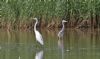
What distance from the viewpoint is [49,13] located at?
2841 cm

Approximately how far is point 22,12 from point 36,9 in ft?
3.05

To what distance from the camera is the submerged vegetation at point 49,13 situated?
28.1 metres

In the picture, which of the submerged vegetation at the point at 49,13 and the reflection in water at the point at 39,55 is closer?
the reflection in water at the point at 39,55

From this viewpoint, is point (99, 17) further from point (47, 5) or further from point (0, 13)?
point (0, 13)

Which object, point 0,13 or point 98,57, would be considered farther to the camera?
point 0,13

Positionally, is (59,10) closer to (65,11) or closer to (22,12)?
(65,11)

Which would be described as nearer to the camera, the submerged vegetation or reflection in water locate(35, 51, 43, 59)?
reflection in water locate(35, 51, 43, 59)

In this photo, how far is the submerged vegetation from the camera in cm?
Result: 2805

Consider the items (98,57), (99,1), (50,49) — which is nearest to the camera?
(98,57)

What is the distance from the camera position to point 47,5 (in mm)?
28297

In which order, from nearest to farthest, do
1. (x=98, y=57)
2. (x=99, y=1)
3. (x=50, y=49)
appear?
(x=98, y=57) < (x=50, y=49) < (x=99, y=1)

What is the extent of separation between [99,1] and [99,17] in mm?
1037

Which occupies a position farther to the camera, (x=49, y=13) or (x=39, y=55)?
(x=49, y=13)

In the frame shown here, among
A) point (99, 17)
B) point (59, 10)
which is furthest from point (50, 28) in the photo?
point (99, 17)
